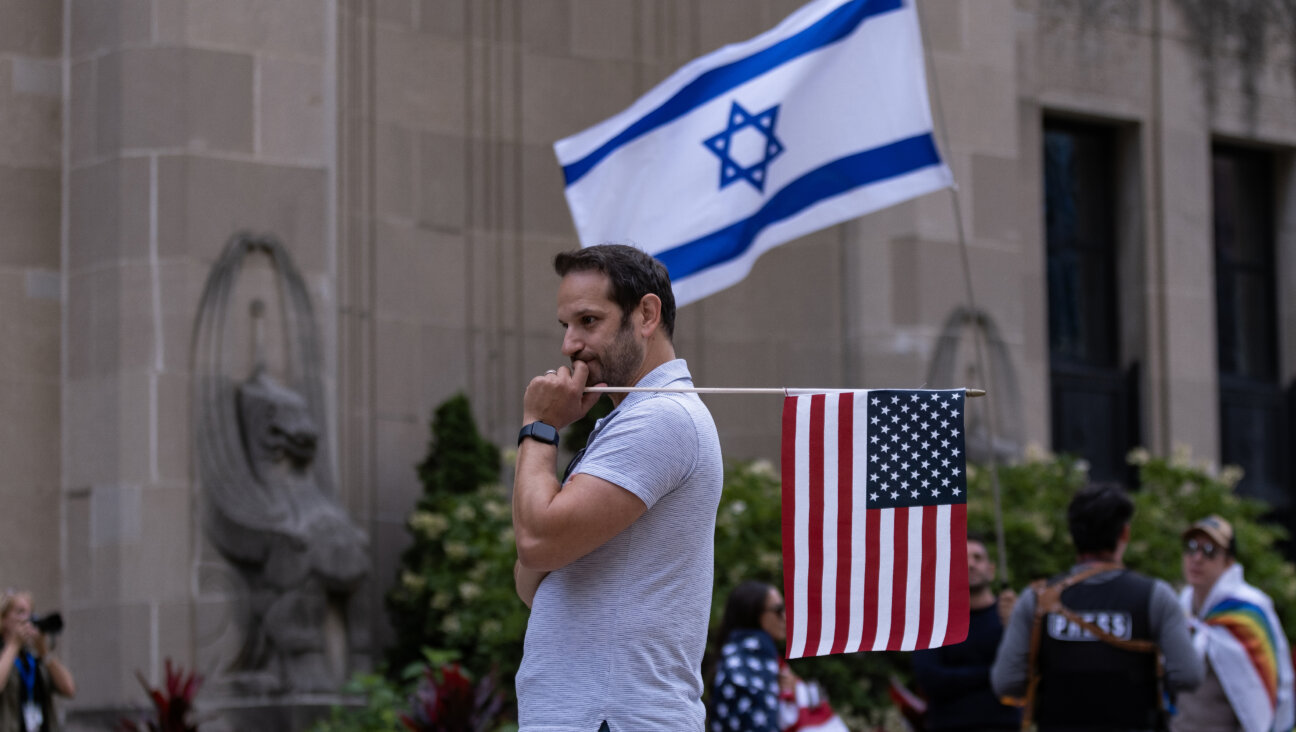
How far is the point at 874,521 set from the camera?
4.62m

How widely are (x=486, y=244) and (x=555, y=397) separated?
32.4 feet

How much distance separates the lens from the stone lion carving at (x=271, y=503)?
10.3 m

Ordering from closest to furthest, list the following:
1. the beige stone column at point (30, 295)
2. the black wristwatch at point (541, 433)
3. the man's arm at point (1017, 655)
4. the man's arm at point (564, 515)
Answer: the man's arm at point (564, 515), the black wristwatch at point (541, 433), the man's arm at point (1017, 655), the beige stone column at point (30, 295)

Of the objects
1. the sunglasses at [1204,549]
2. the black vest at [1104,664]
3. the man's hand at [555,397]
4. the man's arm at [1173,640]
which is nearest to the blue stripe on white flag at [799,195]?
the sunglasses at [1204,549]

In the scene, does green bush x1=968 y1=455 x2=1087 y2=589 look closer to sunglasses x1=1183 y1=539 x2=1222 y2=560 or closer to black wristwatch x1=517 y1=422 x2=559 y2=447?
sunglasses x1=1183 y1=539 x2=1222 y2=560

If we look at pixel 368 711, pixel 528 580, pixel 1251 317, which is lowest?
pixel 368 711

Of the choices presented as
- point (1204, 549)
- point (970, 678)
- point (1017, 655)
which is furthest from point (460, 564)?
point (1017, 655)

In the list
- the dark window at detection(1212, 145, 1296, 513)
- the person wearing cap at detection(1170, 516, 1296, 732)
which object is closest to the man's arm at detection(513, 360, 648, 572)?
the person wearing cap at detection(1170, 516, 1296, 732)

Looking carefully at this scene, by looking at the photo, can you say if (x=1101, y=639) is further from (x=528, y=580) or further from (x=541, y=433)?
(x=541, y=433)

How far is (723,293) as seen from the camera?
14.4m

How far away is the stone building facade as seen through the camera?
34.6ft

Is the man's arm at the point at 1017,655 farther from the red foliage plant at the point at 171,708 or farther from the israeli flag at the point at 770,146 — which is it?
the red foliage plant at the point at 171,708

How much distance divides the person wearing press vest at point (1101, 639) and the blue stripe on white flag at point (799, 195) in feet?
7.93

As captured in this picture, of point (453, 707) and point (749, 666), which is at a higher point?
point (749, 666)
